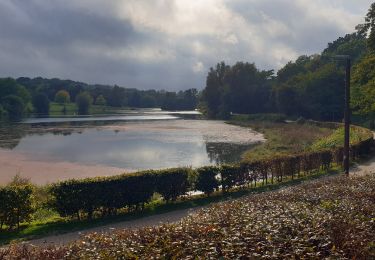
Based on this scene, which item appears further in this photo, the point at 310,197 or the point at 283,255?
the point at 310,197

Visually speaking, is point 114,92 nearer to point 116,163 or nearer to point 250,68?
point 250,68

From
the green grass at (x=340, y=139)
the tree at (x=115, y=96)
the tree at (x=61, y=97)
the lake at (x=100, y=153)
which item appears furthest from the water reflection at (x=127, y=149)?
the tree at (x=115, y=96)

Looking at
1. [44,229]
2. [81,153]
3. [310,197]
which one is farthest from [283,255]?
[81,153]

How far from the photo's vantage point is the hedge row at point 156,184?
14781mm

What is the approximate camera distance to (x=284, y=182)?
71.7 ft

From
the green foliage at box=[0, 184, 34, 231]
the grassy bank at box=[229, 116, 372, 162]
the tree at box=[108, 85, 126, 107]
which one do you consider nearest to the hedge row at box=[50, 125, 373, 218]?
the green foliage at box=[0, 184, 34, 231]

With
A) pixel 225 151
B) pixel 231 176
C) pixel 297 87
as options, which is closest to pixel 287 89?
pixel 297 87

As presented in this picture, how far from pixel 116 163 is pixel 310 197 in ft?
84.3

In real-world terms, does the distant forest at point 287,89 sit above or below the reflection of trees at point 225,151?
above

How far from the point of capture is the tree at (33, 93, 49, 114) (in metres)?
134

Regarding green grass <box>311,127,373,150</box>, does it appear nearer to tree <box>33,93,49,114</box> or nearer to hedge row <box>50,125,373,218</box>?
hedge row <box>50,125,373,218</box>

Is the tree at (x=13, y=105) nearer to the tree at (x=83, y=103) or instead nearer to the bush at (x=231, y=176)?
the tree at (x=83, y=103)

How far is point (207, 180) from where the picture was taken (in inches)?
733

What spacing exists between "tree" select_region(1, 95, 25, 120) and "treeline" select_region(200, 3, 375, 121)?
162ft
